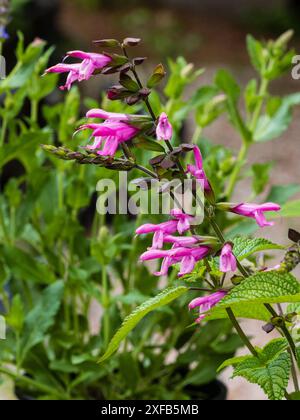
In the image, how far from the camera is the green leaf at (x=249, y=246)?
24.7 inches

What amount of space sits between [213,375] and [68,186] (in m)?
0.31

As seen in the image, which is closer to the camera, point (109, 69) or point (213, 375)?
point (109, 69)

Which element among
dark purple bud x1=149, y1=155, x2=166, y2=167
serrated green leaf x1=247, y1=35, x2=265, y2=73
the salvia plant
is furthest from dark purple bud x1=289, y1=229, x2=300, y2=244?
serrated green leaf x1=247, y1=35, x2=265, y2=73

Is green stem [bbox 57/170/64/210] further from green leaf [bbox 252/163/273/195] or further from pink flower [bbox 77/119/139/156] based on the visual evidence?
pink flower [bbox 77/119/139/156]

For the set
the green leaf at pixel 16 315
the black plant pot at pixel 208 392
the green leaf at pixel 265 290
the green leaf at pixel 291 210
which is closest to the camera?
the green leaf at pixel 265 290

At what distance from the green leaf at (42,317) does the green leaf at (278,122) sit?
353 millimetres

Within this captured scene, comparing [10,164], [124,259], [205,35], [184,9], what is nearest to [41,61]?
[124,259]

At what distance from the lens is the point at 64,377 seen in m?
1.12

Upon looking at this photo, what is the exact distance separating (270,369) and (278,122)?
65 centimetres

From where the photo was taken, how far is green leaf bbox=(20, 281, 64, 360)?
1.04m

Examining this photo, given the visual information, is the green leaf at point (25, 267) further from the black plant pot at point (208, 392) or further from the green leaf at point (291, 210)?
the green leaf at point (291, 210)

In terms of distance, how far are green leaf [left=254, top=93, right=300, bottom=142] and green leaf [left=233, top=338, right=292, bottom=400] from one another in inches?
22.6

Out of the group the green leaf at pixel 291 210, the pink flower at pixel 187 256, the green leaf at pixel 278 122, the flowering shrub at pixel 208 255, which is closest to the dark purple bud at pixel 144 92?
the flowering shrub at pixel 208 255
